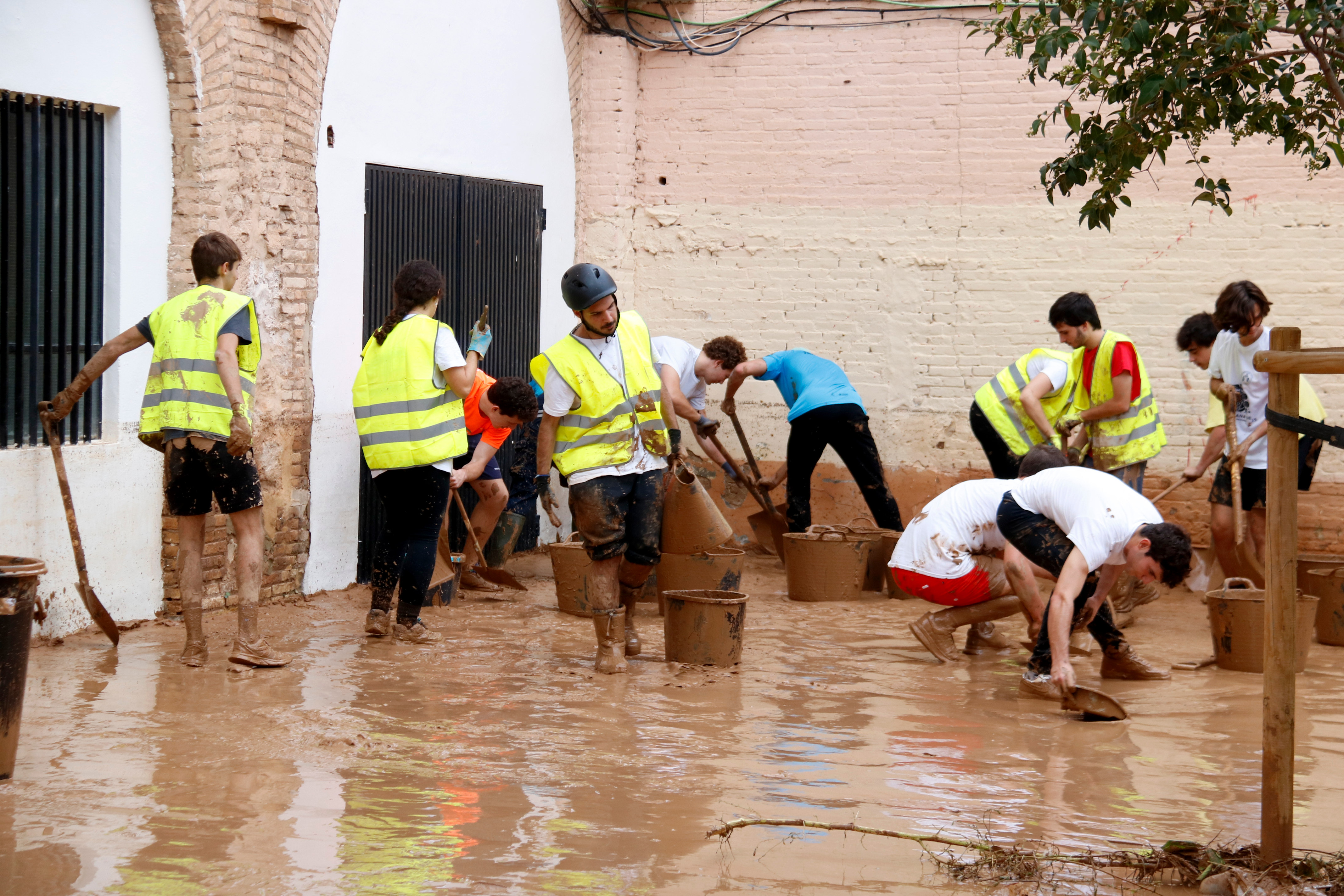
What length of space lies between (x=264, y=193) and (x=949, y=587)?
4071 mm

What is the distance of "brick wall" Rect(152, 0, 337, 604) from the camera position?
6699 mm

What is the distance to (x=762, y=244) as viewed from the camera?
32.5 feet

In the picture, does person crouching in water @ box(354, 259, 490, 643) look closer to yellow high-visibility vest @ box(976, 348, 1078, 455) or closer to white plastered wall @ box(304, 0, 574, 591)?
white plastered wall @ box(304, 0, 574, 591)

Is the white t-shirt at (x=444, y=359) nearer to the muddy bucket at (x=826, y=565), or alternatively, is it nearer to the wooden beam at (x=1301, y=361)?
the muddy bucket at (x=826, y=565)

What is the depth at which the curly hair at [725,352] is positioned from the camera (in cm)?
860

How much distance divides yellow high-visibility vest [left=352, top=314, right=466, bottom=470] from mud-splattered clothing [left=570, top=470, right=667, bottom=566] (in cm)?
73

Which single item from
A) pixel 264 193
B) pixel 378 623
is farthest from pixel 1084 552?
pixel 264 193

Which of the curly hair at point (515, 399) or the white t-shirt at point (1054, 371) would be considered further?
the white t-shirt at point (1054, 371)

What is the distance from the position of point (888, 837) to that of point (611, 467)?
8.37 feet

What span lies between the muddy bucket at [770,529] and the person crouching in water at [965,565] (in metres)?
2.91

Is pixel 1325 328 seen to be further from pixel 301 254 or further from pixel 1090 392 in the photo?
pixel 301 254

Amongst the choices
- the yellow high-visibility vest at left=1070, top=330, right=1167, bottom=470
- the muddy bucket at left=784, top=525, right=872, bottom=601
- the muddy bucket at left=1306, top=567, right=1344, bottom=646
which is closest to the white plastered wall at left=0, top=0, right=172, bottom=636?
the muddy bucket at left=784, top=525, right=872, bottom=601

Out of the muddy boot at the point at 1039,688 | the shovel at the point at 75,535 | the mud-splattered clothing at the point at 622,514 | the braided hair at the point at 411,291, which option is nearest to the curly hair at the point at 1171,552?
the muddy boot at the point at 1039,688

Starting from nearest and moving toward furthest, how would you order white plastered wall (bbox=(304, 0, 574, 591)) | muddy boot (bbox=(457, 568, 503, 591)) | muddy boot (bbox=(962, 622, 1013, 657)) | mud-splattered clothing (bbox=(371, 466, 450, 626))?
mud-splattered clothing (bbox=(371, 466, 450, 626)) → muddy boot (bbox=(962, 622, 1013, 657)) → white plastered wall (bbox=(304, 0, 574, 591)) → muddy boot (bbox=(457, 568, 503, 591))
